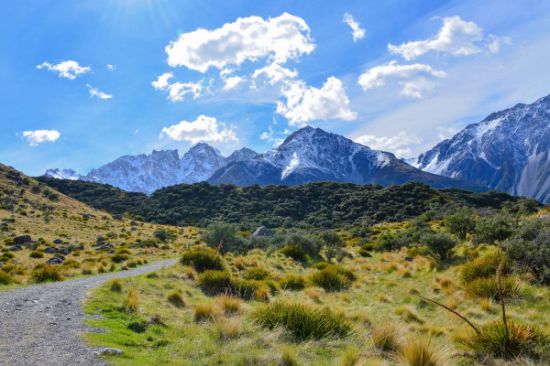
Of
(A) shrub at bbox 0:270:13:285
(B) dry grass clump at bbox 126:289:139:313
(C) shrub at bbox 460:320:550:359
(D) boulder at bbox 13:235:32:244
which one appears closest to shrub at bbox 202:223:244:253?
(D) boulder at bbox 13:235:32:244

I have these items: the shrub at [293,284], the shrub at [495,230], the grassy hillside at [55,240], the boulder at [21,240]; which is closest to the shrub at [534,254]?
the shrub at [495,230]

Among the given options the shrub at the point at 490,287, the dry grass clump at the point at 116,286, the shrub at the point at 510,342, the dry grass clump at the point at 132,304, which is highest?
the dry grass clump at the point at 116,286

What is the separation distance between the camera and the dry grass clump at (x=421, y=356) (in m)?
7.00

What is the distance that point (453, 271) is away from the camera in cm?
1789

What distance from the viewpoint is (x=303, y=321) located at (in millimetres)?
9586

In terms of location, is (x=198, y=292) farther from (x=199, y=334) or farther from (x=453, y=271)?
(x=453, y=271)

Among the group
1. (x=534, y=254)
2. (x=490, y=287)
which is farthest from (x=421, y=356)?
(x=534, y=254)

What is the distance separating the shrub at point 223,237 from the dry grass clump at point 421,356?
31284mm

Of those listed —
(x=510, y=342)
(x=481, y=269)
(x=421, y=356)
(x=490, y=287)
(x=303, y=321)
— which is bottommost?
(x=490, y=287)

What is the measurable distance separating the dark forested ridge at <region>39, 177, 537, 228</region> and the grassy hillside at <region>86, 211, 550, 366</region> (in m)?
60.9

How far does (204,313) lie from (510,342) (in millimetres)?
7532

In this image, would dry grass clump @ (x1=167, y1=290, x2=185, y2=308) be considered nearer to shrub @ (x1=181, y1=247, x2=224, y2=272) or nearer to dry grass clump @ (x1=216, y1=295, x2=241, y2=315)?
dry grass clump @ (x1=216, y1=295, x2=241, y2=315)

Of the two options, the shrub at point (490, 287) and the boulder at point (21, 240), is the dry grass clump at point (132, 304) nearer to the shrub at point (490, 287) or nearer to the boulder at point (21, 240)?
the shrub at point (490, 287)

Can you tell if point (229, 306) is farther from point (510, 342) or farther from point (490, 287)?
point (490, 287)
